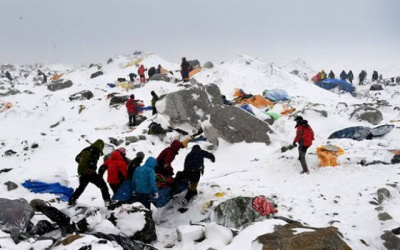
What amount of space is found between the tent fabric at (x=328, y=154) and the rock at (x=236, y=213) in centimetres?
431

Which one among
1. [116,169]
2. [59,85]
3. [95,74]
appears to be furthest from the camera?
[95,74]

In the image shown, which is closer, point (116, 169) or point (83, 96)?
point (116, 169)

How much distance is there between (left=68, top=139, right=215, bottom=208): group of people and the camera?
304 inches

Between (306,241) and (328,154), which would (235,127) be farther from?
(306,241)

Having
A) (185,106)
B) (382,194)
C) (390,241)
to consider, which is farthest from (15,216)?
(185,106)

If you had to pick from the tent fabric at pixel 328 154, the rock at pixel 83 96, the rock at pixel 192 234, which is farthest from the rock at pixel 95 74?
the rock at pixel 192 234

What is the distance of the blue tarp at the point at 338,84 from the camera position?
117ft

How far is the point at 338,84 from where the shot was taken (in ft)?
120

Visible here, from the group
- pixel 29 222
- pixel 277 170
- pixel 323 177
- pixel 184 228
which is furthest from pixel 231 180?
pixel 29 222

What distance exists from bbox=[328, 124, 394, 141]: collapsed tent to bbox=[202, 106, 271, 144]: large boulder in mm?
3637

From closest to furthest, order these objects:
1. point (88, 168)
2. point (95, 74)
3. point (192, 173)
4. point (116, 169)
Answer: point (88, 168), point (116, 169), point (192, 173), point (95, 74)

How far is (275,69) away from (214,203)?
1164 inches

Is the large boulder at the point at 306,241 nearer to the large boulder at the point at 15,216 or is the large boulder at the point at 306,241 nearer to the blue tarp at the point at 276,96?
the large boulder at the point at 15,216

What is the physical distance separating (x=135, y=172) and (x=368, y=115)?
51.4ft
